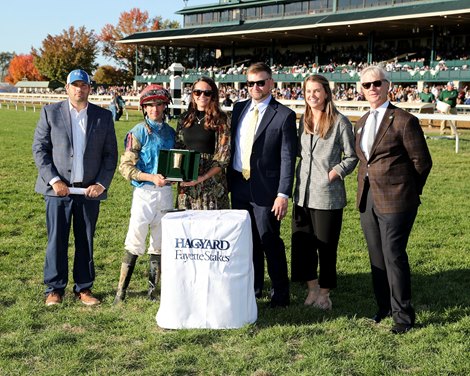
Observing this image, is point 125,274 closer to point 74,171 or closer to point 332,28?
point 74,171

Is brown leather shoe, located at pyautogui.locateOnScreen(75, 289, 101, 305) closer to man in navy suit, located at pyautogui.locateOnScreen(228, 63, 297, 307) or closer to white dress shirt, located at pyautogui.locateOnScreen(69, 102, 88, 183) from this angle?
white dress shirt, located at pyautogui.locateOnScreen(69, 102, 88, 183)

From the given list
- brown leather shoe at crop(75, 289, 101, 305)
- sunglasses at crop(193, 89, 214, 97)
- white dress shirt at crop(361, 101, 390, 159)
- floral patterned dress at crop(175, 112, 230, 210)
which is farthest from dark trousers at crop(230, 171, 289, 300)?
brown leather shoe at crop(75, 289, 101, 305)

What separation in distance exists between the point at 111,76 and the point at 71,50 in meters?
7.49

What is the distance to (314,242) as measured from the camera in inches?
206

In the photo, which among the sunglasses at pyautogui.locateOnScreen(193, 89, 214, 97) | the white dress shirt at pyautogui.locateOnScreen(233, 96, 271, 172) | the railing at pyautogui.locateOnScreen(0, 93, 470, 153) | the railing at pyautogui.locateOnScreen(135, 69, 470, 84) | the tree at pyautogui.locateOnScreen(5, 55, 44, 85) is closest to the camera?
the sunglasses at pyautogui.locateOnScreen(193, 89, 214, 97)

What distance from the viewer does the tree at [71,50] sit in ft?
267

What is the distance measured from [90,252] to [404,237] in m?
2.64

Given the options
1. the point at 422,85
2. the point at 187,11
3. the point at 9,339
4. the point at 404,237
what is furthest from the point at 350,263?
the point at 187,11

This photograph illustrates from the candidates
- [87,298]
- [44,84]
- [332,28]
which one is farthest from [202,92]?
[44,84]

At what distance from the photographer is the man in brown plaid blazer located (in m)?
4.40

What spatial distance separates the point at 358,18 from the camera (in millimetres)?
46531

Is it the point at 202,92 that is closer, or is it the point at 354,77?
the point at 202,92

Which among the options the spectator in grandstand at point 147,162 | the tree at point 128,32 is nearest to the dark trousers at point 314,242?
the spectator in grandstand at point 147,162

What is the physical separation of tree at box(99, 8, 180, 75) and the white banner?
72.9 meters
